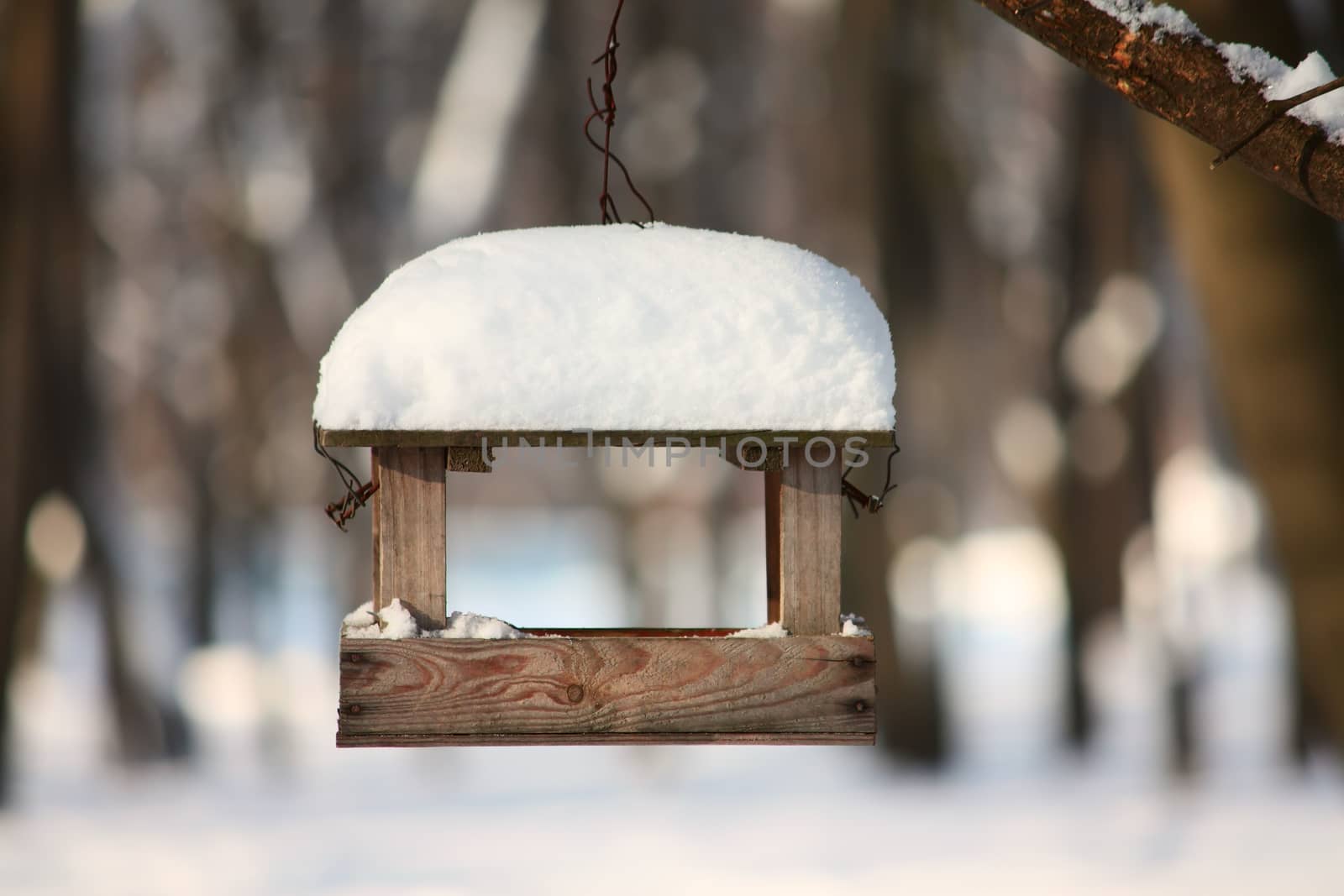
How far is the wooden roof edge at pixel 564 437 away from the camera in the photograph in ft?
6.16

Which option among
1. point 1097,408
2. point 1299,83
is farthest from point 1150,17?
point 1097,408

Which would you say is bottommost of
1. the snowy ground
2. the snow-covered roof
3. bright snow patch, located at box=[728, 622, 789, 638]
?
the snowy ground

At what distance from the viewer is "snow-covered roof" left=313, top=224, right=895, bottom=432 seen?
6.17 feet

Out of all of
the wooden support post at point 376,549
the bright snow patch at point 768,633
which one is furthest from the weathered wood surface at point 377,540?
the bright snow patch at point 768,633

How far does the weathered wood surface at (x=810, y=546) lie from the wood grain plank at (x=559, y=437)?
137 millimetres

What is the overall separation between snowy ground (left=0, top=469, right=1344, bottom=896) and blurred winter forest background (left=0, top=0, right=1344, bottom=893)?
0.10 ft

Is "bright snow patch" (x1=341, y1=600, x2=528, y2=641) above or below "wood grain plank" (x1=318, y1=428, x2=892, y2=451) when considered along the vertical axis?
below

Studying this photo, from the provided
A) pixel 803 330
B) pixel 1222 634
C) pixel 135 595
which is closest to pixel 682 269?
pixel 803 330

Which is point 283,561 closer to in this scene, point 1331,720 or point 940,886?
point 940,886

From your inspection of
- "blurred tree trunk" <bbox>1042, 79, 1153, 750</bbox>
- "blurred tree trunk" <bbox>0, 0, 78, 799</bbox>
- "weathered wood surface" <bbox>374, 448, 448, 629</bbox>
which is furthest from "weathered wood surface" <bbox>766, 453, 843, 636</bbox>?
"blurred tree trunk" <bbox>1042, 79, 1153, 750</bbox>

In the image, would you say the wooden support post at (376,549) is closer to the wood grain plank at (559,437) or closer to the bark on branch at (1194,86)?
the wood grain plank at (559,437)

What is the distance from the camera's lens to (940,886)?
593cm

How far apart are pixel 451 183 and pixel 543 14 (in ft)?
3.86

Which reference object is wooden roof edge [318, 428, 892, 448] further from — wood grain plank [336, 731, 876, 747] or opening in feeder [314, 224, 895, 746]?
wood grain plank [336, 731, 876, 747]
